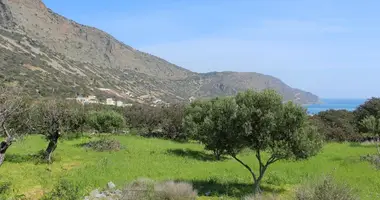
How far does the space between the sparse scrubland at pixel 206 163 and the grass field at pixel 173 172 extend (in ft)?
0.19

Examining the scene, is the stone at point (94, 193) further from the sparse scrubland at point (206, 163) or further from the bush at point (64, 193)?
the bush at point (64, 193)

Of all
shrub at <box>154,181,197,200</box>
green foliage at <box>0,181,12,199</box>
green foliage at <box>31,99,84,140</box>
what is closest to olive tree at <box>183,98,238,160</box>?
shrub at <box>154,181,197,200</box>

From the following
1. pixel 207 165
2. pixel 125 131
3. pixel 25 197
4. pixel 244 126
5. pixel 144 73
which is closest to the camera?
pixel 25 197

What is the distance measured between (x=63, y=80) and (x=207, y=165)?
71.9m

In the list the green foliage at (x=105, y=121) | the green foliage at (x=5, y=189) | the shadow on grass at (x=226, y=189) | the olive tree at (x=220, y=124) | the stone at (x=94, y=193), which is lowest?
the green foliage at (x=5, y=189)

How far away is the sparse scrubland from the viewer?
14.6m

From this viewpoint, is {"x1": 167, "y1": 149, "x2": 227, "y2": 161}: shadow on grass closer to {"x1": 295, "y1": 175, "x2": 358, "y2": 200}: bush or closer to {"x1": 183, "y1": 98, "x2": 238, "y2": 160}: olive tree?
{"x1": 183, "y1": 98, "x2": 238, "y2": 160}: olive tree

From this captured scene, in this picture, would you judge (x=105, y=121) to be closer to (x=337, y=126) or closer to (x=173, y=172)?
(x=173, y=172)

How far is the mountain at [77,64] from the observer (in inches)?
3265

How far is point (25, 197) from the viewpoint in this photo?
15320 millimetres

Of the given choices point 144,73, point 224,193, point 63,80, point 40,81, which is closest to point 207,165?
point 224,193

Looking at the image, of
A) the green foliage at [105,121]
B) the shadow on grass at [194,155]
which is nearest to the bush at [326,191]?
the shadow on grass at [194,155]

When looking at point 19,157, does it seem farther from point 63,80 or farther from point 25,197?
point 63,80

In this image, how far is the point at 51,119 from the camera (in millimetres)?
24250
